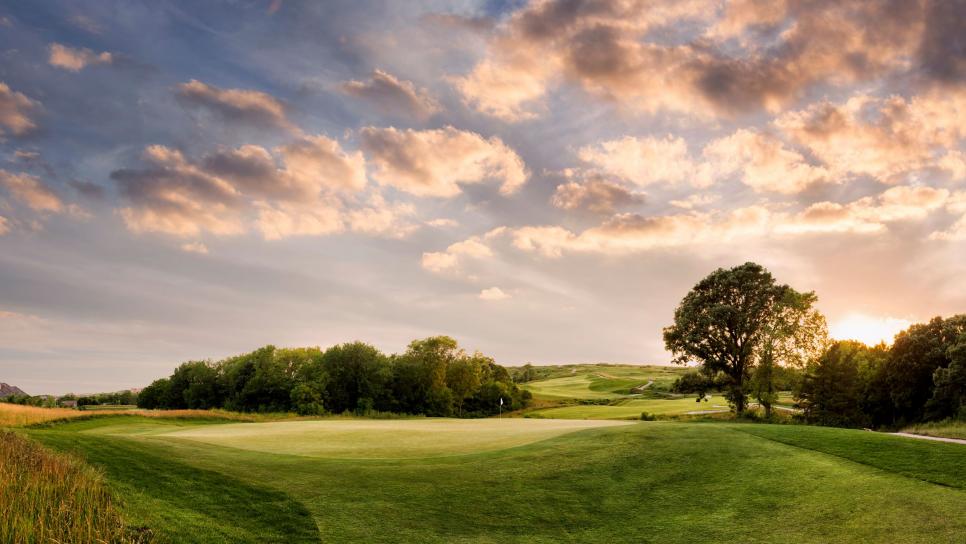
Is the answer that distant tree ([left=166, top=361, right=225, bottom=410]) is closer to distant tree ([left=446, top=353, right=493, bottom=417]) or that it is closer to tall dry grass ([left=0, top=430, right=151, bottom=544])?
distant tree ([left=446, top=353, right=493, bottom=417])

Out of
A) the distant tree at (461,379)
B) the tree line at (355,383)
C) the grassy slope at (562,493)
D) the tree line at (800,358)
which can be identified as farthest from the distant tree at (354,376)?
the grassy slope at (562,493)

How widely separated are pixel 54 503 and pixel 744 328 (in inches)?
1867

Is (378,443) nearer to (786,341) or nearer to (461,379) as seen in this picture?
(786,341)

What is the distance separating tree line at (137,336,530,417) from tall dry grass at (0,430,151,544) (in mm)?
55893

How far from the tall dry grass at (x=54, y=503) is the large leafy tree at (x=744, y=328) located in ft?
146

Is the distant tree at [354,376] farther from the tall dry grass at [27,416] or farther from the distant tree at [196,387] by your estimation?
the tall dry grass at [27,416]

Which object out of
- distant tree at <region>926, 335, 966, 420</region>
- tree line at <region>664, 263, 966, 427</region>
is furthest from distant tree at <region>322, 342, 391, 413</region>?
distant tree at <region>926, 335, 966, 420</region>

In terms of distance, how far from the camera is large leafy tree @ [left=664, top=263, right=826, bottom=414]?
44031 millimetres

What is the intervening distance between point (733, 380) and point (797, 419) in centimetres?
581

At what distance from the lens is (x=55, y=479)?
11367mm

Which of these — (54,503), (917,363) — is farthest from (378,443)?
(917,363)

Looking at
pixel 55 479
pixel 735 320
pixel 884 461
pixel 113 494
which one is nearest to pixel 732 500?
pixel 884 461

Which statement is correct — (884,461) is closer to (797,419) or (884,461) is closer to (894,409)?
(797,419)

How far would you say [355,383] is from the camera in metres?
73.8
